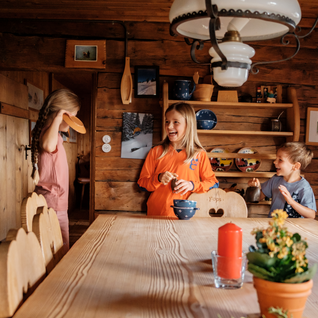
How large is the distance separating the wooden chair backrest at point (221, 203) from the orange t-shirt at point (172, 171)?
8.9 inches

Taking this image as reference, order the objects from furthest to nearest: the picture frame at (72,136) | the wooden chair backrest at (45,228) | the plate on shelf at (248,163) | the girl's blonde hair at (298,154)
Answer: the picture frame at (72,136) → the plate on shelf at (248,163) → the girl's blonde hair at (298,154) → the wooden chair backrest at (45,228)

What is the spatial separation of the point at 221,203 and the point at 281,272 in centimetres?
147

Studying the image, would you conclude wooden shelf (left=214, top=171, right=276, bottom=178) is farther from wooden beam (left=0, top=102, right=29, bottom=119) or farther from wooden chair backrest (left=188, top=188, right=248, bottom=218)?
wooden beam (left=0, top=102, right=29, bottom=119)

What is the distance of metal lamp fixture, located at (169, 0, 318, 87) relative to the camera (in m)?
0.84

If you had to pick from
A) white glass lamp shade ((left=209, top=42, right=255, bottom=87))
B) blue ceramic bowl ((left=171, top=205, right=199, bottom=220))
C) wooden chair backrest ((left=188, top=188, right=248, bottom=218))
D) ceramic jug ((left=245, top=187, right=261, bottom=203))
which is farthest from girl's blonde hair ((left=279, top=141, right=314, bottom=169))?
white glass lamp shade ((left=209, top=42, right=255, bottom=87))

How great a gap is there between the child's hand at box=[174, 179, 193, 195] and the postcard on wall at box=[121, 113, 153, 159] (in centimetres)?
93

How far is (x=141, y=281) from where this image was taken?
93cm

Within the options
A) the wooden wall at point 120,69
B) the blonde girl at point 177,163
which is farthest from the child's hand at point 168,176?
the wooden wall at point 120,69

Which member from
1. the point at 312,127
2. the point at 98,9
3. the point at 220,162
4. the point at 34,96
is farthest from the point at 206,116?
the point at 34,96

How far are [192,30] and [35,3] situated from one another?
2181 mm

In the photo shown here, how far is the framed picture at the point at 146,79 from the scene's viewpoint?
3031mm

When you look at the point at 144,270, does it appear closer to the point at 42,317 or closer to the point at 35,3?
the point at 42,317

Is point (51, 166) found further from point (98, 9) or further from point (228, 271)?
point (98, 9)

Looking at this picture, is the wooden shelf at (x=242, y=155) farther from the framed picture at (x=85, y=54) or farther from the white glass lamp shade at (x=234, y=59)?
the white glass lamp shade at (x=234, y=59)
